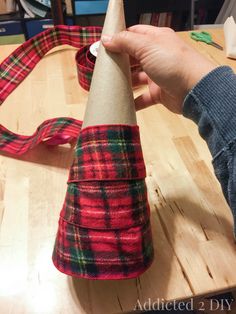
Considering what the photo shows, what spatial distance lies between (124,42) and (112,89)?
0.07 meters

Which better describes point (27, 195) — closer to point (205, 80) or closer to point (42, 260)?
point (42, 260)

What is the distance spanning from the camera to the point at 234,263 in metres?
0.42

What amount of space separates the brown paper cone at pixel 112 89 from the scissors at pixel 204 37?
20.5 inches

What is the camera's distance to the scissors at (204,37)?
84cm

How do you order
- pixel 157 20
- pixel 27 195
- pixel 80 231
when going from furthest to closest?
pixel 157 20
pixel 27 195
pixel 80 231

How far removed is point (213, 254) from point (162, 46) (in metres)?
0.29

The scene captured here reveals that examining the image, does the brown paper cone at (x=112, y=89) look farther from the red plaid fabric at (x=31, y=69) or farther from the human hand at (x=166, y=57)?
the red plaid fabric at (x=31, y=69)

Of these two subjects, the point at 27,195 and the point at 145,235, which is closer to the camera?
the point at 145,235

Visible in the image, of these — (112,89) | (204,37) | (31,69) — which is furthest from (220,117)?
(204,37)

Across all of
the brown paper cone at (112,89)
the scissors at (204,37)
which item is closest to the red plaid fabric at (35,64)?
the brown paper cone at (112,89)

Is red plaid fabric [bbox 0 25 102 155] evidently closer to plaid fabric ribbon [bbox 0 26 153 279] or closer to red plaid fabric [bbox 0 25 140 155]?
red plaid fabric [bbox 0 25 140 155]

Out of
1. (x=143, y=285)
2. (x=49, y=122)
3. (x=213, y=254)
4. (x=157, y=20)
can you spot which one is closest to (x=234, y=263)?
(x=213, y=254)

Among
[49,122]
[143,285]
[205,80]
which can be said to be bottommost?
[143,285]

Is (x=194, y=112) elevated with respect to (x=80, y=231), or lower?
elevated
